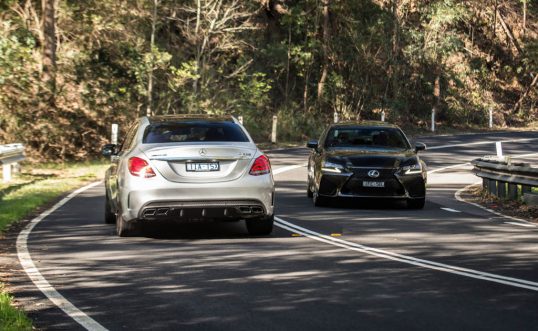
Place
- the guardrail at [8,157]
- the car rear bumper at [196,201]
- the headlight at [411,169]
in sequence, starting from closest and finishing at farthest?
the car rear bumper at [196,201] → the headlight at [411,169] → the guardrail at [8,157]

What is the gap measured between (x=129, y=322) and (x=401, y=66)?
43.3 metres

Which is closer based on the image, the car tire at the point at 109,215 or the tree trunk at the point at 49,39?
A: the car tire at the point at 109,215

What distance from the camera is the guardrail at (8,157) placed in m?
20.9

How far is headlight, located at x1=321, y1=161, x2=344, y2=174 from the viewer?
1684cm

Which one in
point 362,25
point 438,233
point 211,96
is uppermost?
point 362,25

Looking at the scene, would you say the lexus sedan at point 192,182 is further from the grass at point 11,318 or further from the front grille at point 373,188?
the front grille at point 373,188

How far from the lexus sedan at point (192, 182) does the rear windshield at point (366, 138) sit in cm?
564

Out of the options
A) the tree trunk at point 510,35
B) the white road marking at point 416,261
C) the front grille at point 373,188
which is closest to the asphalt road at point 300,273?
the white road marking at point 416,261

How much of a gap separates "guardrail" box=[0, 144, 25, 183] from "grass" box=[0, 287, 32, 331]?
13.1 m

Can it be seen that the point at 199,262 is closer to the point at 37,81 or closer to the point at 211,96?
the point at 37,81

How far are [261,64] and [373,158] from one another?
99.5 ft

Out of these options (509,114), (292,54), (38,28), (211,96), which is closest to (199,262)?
(38,28)

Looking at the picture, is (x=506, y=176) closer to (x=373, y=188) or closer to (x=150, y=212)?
(x=373, y=188)

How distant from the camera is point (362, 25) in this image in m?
47.8
